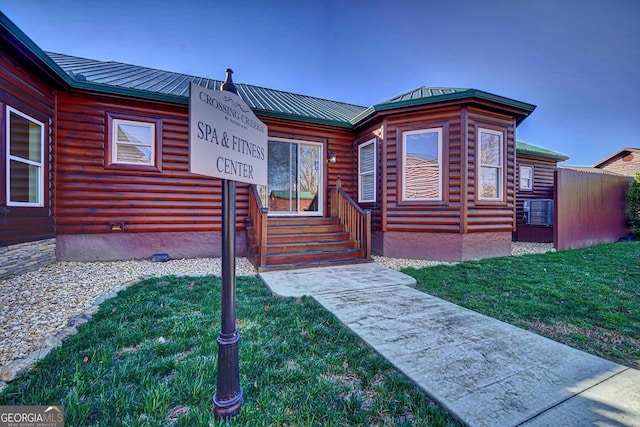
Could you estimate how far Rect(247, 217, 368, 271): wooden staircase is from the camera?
208 inches

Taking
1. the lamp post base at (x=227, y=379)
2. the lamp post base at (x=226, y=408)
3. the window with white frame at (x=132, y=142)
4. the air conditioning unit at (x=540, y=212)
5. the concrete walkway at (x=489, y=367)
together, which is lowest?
the concrete walkway at (x=489, y=367)

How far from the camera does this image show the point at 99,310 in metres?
2.93

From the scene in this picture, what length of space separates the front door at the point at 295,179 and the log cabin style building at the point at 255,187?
0.04 meters

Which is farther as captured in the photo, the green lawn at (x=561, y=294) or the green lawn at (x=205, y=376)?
the green lawn at (x=561, y=294)

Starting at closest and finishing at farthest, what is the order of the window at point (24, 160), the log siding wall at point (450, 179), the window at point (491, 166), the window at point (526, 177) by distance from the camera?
1. the window at point (24, 160)
2. the log siding wall at point (450, 179)
3. the window at point (491, 166)
4. the window at point (526, 177)

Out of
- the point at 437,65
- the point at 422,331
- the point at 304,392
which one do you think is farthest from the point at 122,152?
the point at 437,65

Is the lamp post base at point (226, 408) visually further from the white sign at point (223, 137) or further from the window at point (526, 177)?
the window at point (526, 177)

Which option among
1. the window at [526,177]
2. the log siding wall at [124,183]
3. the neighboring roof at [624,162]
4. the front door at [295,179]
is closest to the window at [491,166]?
the front door at [295,179]

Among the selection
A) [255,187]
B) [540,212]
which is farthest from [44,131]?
[540,212]

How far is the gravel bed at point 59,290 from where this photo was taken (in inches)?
94.3

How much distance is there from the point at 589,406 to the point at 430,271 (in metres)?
3.58

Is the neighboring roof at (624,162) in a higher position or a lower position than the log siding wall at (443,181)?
higher

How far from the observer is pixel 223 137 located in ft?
4.72

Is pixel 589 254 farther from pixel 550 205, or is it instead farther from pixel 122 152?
pixel 122 152
